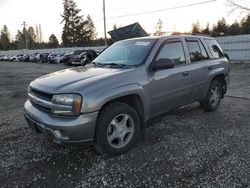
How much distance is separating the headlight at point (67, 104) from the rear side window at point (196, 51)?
283cm

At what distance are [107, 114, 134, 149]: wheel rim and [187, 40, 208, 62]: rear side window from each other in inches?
83.3

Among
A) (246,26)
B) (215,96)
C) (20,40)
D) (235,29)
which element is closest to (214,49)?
(215,96)

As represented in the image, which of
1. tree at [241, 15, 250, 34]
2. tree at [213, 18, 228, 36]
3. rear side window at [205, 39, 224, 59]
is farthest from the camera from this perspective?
tree at [213, 18, 228, 36]

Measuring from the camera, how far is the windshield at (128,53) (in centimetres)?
463

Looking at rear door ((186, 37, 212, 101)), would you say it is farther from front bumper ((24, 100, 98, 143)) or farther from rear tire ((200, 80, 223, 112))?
front bumper ((24, 100, 98, 143))

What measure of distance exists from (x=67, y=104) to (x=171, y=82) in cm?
204

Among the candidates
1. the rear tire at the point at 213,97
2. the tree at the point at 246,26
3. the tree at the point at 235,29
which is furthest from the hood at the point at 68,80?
the tree at the point at 235,29

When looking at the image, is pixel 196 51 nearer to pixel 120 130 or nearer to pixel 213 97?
pixel 213 97

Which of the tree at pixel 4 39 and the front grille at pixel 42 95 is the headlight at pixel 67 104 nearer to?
the front grille at pixel 42 95

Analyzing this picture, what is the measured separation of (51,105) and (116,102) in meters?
0.92

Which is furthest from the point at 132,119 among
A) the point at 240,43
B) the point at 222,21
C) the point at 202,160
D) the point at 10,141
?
the point at 222,21

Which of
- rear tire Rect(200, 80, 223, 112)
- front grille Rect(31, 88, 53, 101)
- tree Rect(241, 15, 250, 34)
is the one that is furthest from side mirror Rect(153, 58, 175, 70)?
tree Rect(241, 15, 250, 34)

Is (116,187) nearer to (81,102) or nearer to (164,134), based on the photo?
(81,102)

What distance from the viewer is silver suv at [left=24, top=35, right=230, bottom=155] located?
362cm
